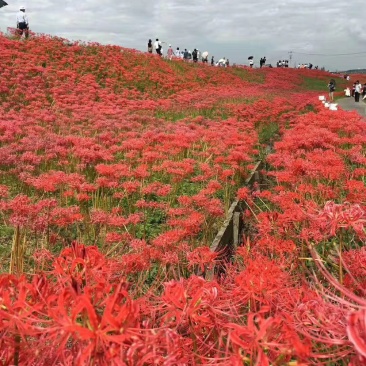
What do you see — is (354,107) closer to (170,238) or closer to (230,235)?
(230,235)

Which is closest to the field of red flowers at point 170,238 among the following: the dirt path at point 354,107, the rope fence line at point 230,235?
the rope fence line at point 230,235

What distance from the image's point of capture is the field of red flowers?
110 cm

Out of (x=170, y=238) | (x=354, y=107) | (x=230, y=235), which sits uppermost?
(x=354, y=107)

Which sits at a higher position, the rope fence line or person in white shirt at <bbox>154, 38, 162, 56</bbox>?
person in white shirt at <bbox>154, 38, 162, 56</bbox>

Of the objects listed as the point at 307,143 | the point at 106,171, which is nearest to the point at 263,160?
the point at 307,143

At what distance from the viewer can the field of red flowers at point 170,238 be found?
110cm

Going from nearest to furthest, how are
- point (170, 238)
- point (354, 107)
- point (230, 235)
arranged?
point (170, 238), point (230, 235), point (354, 107)

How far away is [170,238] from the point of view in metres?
3.66

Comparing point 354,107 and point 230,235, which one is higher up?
point 354,107

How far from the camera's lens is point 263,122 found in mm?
12477

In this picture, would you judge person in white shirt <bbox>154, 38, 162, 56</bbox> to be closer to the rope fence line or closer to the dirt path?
the dirt path

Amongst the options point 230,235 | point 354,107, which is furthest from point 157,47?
point 230,235

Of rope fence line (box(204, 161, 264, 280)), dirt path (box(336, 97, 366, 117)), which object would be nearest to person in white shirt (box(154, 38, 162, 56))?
dirt path (box(336, 97, 366, 117))

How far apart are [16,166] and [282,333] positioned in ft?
17.7
